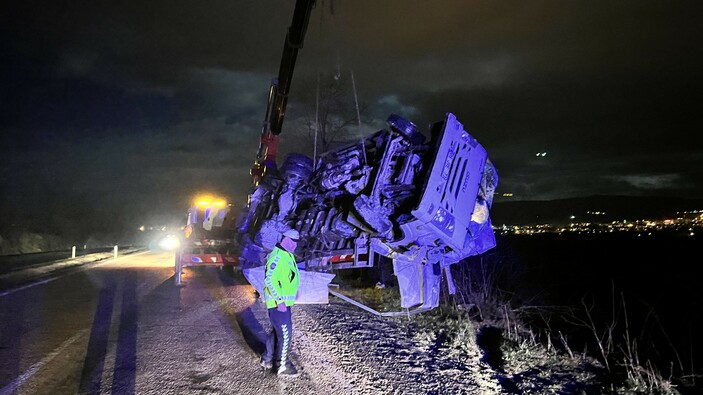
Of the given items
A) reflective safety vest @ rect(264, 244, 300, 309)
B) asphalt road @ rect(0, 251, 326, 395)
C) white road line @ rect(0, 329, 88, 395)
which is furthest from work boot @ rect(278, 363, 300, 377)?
white road line @ rect(0, 329, 88, 395)

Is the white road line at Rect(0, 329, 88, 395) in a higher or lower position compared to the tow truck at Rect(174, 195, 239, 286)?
lower

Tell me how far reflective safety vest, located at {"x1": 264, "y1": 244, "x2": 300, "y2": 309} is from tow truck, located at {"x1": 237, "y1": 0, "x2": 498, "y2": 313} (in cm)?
179

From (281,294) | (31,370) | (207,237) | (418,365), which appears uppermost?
(207,237)

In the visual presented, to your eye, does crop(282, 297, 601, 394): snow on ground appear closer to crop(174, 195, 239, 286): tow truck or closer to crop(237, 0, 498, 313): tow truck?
crop(237, 0, 498, 313): tow truck

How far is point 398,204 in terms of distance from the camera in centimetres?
610

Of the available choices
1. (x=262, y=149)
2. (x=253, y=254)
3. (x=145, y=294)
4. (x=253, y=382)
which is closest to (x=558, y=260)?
(x=262, y=149)

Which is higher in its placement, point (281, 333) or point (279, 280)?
point (279, 280)

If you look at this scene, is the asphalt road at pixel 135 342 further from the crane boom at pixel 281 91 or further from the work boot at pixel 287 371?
the crane boom at pixel 281 91

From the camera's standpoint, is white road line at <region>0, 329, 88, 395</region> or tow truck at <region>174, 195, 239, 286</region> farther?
tow truck at <region>174, 195, 239, 286</region>

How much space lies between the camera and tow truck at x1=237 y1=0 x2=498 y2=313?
5.90 m

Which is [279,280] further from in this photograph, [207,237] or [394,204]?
[207,237]

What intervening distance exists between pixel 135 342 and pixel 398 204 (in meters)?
4.13

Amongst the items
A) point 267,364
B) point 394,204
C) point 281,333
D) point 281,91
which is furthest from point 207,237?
point 281,333

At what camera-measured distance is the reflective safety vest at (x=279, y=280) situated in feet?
14.9
